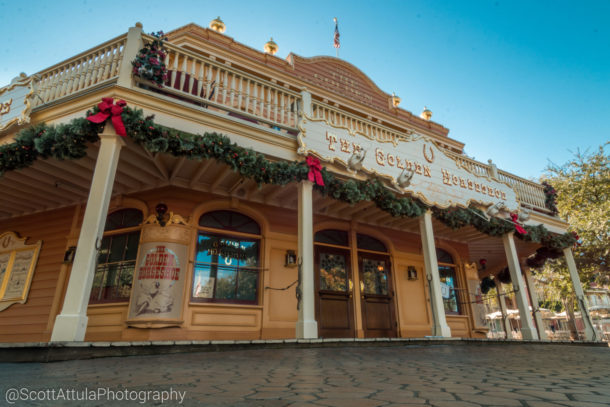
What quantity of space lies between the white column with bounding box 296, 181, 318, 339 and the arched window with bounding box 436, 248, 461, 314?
6.18 metres

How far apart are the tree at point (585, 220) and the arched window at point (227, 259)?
1293 centimetres

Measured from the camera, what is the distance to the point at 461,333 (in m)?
10.2

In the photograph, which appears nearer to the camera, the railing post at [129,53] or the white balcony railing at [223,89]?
the railing post at [129,53]

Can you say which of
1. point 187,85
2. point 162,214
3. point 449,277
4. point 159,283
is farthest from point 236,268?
point 449,277

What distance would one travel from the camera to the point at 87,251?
4.38m

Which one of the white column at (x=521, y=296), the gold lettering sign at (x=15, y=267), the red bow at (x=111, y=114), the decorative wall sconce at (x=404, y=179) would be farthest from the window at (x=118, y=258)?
the white column at (x=521, y=296)

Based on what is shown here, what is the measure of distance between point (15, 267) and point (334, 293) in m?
7.56

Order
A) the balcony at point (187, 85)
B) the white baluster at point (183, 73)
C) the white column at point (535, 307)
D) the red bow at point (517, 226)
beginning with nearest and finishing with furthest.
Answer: the balcony at point (187, 85)
the white baluster at point (183, 73)
the red bow at point (517, 226)
the white column at point (535, 307)

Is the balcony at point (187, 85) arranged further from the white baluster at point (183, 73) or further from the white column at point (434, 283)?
the white column at point (434, 283)

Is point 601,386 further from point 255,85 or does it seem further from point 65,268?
point 65,268

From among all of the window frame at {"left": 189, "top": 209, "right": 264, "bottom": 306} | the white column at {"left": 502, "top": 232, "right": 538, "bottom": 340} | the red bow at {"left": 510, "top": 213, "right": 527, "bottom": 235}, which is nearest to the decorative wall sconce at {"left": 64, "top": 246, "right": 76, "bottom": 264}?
the window frame at {"left": 189, "top": 209, "right": 264, "bottom": 306}

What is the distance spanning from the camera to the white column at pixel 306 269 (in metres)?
5.52

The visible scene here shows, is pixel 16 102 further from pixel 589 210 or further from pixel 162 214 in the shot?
pixel 589 210

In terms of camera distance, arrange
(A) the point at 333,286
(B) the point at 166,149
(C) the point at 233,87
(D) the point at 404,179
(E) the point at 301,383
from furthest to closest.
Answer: (A) the point at 333,286 → (D) the point at 404,179 → (C) the point at 233,87 → (B) the point at 166,149 → (E) the point at 301,383
